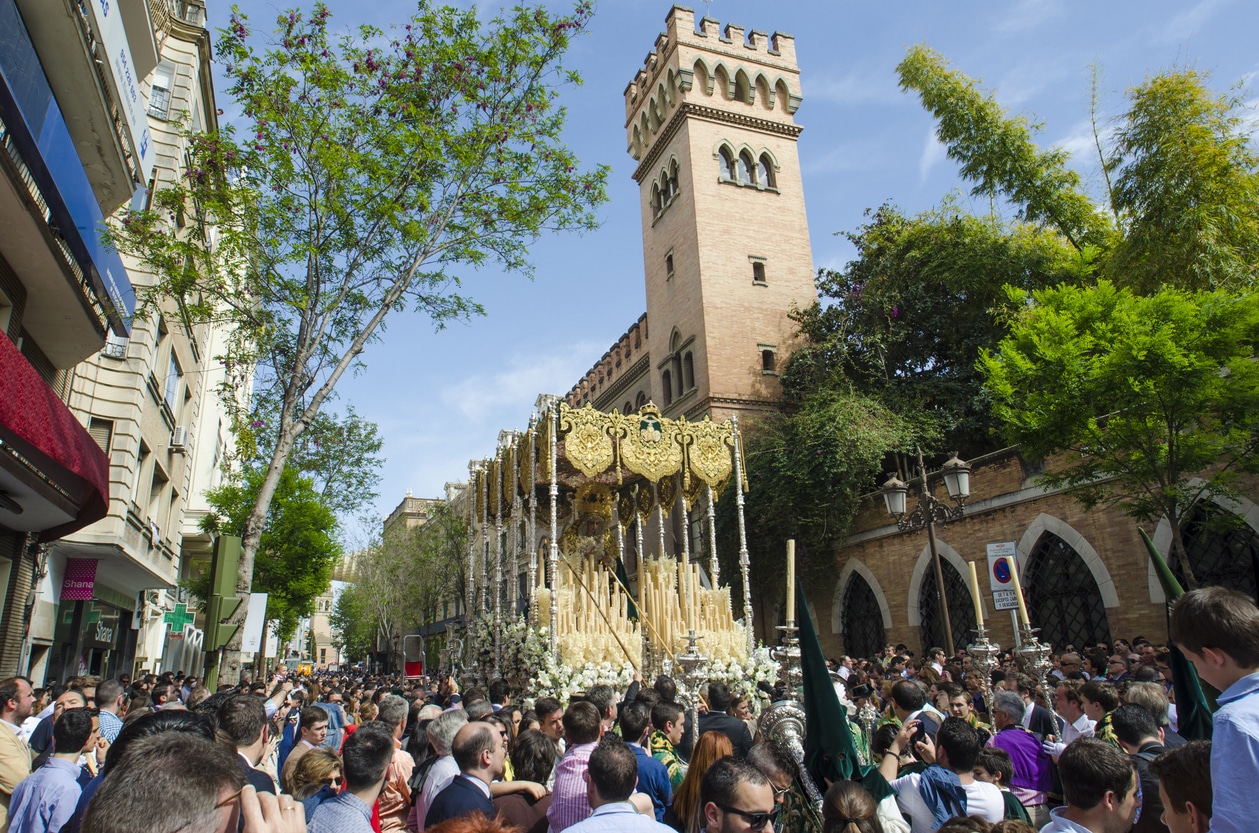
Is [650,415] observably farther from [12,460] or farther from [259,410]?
[12,460]

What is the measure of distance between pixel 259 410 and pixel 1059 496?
15.5 m

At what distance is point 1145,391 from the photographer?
11.8 meters

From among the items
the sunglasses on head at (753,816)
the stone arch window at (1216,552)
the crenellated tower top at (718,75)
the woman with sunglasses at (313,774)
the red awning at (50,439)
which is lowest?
the sunglasses on head at (753,816)

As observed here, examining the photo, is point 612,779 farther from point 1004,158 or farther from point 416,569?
point 416,569

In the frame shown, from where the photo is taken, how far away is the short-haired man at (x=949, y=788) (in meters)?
3.67

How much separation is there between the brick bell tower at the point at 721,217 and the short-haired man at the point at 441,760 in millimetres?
20895

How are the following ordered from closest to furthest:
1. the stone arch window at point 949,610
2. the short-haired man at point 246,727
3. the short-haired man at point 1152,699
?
the short-haired man at point 246,727 → the short-haired man at point 1152,699 → the stone arch window at point 949,610

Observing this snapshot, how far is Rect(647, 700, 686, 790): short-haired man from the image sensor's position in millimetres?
5152

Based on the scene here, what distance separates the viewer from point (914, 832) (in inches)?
145

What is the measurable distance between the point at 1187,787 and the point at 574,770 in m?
2.73

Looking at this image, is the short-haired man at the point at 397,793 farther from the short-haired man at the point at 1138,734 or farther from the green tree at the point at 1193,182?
the green tree at the point at 1193,182

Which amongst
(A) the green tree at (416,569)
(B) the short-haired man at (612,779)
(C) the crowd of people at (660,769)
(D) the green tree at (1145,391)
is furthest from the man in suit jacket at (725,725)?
(A) the green tree at (416,569)

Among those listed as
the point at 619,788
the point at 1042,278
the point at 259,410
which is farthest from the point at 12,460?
the point at 1042,278

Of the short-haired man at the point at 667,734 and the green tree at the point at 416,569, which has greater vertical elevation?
the green tree at the point at 416,569
